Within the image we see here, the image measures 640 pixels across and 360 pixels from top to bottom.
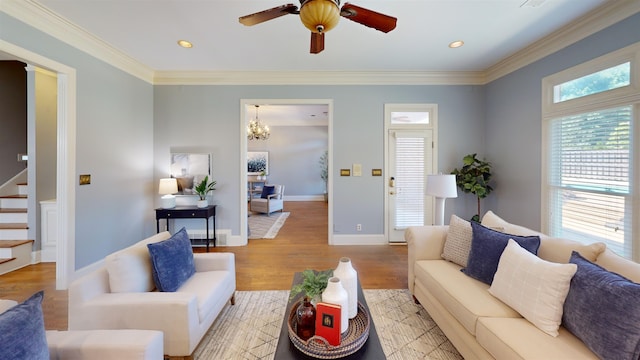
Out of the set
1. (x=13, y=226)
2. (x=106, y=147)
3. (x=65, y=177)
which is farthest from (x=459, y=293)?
(x=13, y=226)

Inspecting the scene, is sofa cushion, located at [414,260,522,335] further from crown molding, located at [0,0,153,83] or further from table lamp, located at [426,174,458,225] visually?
crown molding, located at [0,0,153,83]

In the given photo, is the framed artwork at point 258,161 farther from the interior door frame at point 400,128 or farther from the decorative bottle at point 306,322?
the decorative bottle at point 306,322

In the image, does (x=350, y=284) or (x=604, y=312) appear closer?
(x=604, y=312)

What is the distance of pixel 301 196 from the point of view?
31.0ft

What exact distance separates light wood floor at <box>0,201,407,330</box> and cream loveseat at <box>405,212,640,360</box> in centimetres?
95

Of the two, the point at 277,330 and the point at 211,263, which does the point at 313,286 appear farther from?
the point at 211,263

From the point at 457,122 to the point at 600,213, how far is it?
2206 millimetres

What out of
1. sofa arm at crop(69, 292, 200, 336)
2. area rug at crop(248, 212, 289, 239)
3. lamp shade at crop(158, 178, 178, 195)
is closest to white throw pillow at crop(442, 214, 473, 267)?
sofa arm at crop(69, 292, 200, 336)

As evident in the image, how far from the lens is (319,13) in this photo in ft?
5.10

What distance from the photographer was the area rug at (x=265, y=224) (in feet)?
16.0

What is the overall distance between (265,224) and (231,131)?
8.03ft

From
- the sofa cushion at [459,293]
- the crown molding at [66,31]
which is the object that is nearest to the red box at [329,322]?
the sofa cushion at [459,293]

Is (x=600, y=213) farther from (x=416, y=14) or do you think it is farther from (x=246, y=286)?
(x=246, y=286)

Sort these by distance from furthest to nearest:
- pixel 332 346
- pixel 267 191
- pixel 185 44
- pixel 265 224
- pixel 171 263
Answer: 1. pixel 267 191
2. pixel 265 224
3. pixel 185 44
4. pixel 171 263
5. pixel 332 346
